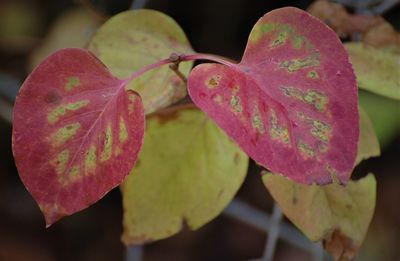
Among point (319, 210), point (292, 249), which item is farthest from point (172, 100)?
point (292, 249)

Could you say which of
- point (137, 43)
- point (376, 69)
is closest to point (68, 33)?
point (137, 43)

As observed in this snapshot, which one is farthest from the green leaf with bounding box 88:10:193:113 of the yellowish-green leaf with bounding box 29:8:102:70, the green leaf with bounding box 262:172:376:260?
the yellowish-green leaf with bounding box 29:8:102:70

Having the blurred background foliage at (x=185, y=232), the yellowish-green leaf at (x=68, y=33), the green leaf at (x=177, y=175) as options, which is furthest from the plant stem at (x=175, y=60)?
the blurred background foliage at (x=185, y=232)

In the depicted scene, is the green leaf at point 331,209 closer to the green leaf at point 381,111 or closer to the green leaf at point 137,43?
the green leaf at point 137,43

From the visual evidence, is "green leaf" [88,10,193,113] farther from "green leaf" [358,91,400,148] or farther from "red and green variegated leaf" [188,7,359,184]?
"green leaf" [358,91,400,148]

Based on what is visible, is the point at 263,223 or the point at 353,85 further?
the point at 263,223

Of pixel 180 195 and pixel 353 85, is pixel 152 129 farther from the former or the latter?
pixel 353 85

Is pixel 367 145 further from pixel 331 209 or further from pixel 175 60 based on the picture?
pixel 175 60
